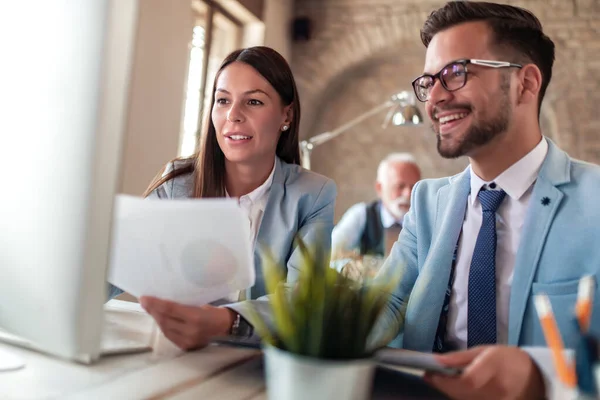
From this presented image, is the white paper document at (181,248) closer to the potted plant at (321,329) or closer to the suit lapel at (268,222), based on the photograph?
the potted plant at (321,329)

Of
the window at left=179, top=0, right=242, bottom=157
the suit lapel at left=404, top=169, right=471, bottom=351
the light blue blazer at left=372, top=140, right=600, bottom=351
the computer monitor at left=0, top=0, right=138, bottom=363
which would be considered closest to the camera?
the computer monitor at left=0, top=0, right=138, bottom=363

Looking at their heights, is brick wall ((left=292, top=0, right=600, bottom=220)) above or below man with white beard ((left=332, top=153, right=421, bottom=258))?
above

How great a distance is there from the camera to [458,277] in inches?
44.7

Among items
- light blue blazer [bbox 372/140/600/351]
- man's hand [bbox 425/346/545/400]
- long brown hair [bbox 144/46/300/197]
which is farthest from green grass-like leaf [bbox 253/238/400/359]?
long brown hair [bbox 144/46/300/197]

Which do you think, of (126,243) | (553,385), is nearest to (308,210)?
(126,243)

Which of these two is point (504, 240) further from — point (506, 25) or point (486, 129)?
point (506, 25)

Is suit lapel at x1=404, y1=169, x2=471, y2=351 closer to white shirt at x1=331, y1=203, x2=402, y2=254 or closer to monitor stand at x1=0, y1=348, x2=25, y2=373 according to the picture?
monitor stand at x1=0, y1=348, x2=25, y2=373

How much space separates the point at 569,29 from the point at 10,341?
5.08m

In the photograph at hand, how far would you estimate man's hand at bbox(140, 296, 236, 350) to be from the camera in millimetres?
727

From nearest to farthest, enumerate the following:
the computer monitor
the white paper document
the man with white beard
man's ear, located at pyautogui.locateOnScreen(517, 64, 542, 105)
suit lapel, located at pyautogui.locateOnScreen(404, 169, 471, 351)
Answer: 1. the computer monitor
2. the white paper document
3. suit lapel, located at pyautogui.locateOnScreen(404, 169, 471, 351)
4. man's ear, located at pyautogui.locateOnScreen(517, 64, 542, 105)
5. the man with white beard

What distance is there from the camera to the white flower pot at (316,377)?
48 cm

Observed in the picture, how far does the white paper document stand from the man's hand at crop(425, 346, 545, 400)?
0.30m

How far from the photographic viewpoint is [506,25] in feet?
3.86

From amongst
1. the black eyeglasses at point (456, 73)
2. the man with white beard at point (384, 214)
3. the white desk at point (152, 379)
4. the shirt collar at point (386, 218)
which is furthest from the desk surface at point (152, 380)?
the shirt collar at point (386, 218)
